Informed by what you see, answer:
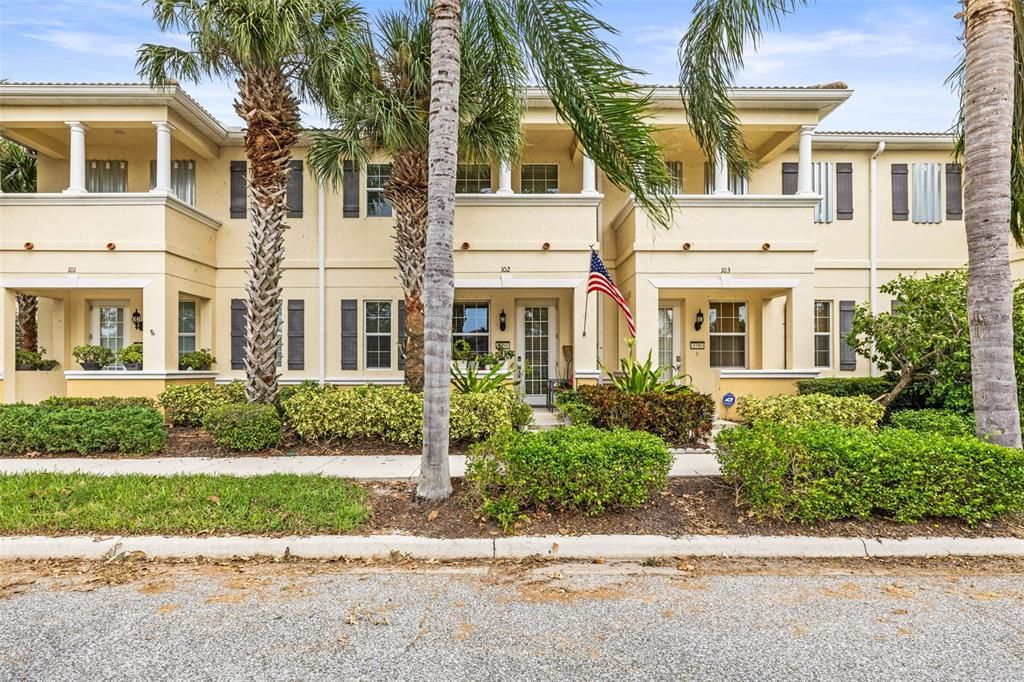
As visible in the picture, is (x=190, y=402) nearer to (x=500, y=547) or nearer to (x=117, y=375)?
(x=117, y=375)

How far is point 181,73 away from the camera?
9562 mm

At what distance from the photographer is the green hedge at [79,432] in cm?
808

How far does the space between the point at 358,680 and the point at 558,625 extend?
1265mm

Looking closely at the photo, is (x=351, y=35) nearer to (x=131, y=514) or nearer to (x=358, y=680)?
(x=131, y=514)

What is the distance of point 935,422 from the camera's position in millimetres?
7922

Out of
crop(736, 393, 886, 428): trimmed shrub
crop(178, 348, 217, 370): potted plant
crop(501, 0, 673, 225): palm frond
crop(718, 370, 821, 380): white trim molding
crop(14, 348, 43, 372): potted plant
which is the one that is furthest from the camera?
crop(178, 348, 217, 370): potted plant

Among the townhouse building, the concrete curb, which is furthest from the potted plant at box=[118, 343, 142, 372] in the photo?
the concrete curb

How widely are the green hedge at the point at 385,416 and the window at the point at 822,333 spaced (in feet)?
31.1

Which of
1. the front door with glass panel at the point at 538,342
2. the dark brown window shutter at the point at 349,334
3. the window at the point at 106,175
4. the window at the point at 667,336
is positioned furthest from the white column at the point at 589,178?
the window at the point at 106,175

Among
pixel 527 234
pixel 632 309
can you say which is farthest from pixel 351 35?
pixel 632 309

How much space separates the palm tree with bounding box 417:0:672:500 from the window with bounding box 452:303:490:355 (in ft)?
21.8

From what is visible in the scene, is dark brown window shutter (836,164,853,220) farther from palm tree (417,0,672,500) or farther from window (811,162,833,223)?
palm tree (417,0,672,500)

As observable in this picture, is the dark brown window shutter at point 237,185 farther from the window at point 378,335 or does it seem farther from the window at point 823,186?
the window at point 823,186

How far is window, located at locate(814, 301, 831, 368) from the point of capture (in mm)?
13922
